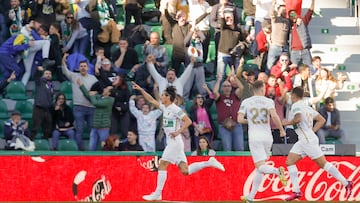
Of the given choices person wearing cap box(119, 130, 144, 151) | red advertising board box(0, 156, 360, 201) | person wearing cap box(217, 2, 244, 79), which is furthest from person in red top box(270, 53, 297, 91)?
person wearing cap box(119, 130, 144, 151)

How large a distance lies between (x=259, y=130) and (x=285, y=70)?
3.75 metres

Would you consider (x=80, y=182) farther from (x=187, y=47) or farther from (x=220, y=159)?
(x=187, y=47)

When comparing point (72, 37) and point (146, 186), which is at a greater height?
point (72, 37)

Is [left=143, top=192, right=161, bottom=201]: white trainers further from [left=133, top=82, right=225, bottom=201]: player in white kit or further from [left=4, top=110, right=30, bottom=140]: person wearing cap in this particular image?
[left=4, top=110, right=30, bottom=140]: person wearing cap

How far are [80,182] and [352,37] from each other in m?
8.02

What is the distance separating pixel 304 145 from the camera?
1891cm

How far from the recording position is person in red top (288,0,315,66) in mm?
22781

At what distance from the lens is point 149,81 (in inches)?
844

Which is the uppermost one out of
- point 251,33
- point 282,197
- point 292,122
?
point 251,33

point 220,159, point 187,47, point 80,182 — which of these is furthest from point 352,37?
point 80,182

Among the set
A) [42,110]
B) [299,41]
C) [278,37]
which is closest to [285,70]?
[278,37]

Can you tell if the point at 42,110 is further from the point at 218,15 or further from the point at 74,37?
the point at 218,15

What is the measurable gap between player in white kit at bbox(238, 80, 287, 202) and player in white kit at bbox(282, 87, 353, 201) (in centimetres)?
46

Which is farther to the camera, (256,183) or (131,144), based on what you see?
(131,144)
